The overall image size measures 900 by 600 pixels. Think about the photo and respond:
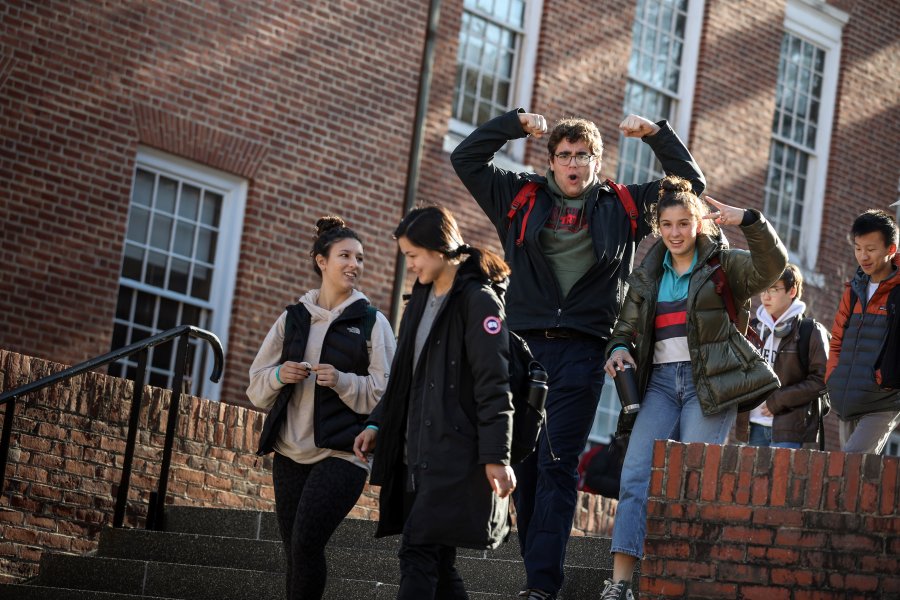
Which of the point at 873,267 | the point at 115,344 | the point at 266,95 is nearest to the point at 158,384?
the point at 115,344

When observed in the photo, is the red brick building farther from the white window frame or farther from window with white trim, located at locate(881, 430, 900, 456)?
window with white trim, located at locate(881, 430, 900, 456)

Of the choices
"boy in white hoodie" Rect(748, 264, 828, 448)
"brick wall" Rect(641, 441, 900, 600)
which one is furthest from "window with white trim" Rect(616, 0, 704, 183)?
"brick wall" Rect(641, 441, 900, 600)

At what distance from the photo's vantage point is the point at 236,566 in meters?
8.71

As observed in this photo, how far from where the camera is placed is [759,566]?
673 centimetres

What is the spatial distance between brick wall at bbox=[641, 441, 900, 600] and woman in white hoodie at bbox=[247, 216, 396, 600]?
1.39m

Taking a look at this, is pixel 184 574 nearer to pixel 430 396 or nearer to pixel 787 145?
pixel 430 396

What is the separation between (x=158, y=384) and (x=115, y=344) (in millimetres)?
560

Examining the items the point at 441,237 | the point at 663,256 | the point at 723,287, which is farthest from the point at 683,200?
the point at 441,237

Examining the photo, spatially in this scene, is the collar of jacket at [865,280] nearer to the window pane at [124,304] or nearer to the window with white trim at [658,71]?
the window pane at [124,304]

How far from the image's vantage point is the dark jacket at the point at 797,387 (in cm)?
980

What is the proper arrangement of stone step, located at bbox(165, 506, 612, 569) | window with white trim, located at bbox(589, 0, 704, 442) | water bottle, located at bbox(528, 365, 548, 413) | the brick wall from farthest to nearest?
window with white trim, located at bbox(589, 0, 704, 442), stone step, located at bbox(165, 506, 612, 569), the brick wall, water bottle, located at bbox(528, 365, 548, 413)

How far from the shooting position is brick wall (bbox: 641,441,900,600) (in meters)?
6.70

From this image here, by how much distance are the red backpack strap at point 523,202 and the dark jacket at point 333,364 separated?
0.80m

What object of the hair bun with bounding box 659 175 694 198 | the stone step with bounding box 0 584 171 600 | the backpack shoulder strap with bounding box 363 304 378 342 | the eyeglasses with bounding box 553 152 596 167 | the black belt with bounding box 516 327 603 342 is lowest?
the stone step with bounding box 0 584 171 600
